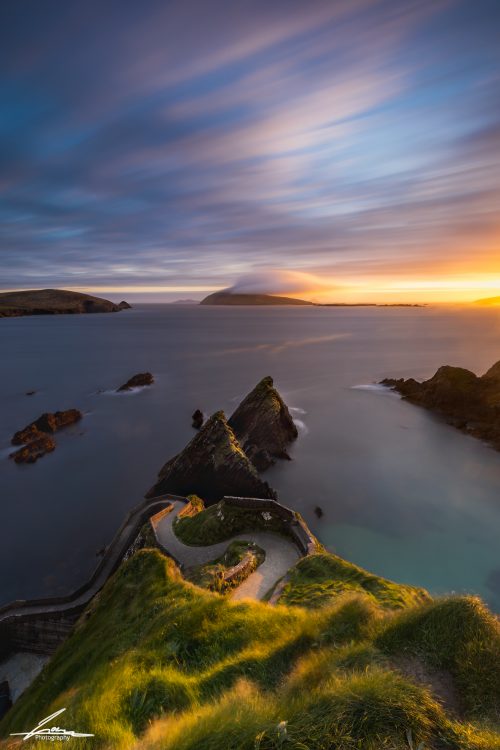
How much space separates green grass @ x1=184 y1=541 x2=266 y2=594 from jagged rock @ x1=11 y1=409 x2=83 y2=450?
120 feet

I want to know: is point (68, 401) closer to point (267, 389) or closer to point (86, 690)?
point (267, 389)

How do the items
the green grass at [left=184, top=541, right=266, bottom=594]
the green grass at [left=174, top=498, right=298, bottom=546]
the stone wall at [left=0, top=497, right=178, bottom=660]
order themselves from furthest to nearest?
1. the green grass at [left=174, top=498, right=298, bottom=546]
2. the stone wall at [left=0, top=497, right=178, bottom=660]
3. the green grass at [left=184, top=541, right=266, bottom=594]

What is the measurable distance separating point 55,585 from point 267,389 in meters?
29.1

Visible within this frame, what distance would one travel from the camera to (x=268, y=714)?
18.1 ft

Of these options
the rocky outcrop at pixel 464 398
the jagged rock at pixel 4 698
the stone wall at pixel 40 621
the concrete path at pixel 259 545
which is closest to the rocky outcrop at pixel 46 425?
the stone wall at pixel 40 621

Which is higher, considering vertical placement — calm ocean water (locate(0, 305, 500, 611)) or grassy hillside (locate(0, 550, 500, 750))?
grassy hillside (locate(0, 550, 500, 750))

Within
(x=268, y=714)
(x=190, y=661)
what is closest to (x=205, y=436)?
(x=190, y=661)

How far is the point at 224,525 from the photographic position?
984 inches

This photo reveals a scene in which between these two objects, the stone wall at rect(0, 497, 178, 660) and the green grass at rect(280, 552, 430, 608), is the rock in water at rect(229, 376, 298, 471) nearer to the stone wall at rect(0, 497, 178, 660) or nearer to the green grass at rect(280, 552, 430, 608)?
the green grass at rect(280, 552, 430, 608)

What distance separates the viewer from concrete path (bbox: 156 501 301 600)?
19.3 meters

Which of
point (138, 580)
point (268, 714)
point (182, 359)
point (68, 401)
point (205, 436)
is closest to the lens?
point (268, 714)

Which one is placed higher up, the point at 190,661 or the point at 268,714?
the point at 268,714

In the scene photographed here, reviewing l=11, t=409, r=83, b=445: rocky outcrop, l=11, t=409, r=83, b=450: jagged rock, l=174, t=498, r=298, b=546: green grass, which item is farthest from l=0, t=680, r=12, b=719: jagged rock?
l=11, t=409, r=83, b=445: rocky outcrop

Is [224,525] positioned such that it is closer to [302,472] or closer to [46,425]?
[302,472]
